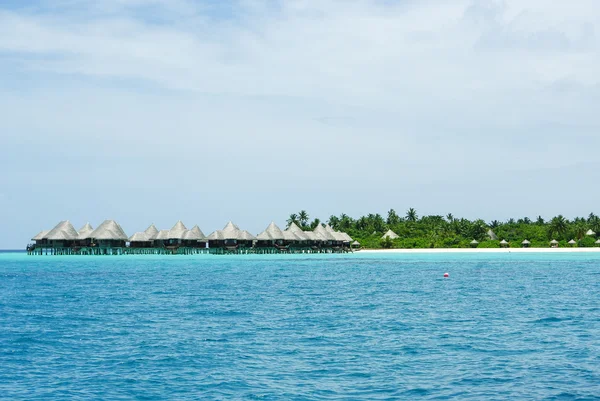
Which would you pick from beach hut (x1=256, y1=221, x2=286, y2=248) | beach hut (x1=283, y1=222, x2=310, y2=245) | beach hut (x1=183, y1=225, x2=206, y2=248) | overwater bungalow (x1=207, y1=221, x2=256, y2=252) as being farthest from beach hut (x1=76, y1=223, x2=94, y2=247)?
beach hut (x1=283, y1=222, x2=310, y2=245)

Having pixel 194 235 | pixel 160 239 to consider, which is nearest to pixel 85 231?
pixel 160 239

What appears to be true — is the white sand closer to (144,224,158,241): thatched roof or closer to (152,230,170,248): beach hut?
(152,230,170,248): beach hut

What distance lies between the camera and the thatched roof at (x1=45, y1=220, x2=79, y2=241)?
90.4 metres

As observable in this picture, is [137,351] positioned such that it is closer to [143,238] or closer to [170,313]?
[170,313]

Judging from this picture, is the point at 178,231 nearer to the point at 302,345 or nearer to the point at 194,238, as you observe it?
the point at 194,238

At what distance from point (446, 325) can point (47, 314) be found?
48.7 ft

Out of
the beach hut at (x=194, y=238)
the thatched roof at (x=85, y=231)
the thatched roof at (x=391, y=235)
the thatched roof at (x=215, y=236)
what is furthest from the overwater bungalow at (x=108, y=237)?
the thatched roof at (x=391, y=235)

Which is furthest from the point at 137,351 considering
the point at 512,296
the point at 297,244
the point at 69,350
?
the point at 297,244

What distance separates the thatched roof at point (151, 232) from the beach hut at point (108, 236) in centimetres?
304

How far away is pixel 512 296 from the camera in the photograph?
30.4m

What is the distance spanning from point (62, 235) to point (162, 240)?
13878 mm

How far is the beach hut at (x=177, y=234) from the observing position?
9388 cm

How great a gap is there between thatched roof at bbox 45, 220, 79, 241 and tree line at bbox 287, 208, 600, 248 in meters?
48.9

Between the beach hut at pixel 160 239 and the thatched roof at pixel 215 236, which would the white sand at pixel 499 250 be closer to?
the thatched roof at pixel 215 236
